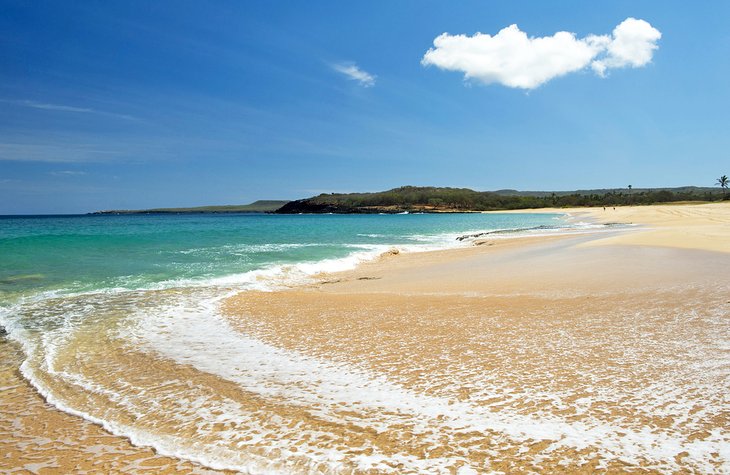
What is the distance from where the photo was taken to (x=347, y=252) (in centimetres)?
2556

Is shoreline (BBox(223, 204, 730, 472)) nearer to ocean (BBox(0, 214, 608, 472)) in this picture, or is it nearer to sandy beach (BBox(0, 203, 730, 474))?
sandy beach (BBox(0, 203, 730, 474))

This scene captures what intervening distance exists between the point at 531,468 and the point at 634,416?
1428 mm

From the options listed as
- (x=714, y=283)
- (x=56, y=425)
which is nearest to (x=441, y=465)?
(x=56, y=425)

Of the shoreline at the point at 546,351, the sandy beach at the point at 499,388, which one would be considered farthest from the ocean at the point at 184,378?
the shoreline at the point at 546,351

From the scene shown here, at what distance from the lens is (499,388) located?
4859 mm

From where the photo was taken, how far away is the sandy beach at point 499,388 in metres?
3.62

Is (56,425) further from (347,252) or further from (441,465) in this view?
(347,252)

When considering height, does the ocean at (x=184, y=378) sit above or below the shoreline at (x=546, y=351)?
below

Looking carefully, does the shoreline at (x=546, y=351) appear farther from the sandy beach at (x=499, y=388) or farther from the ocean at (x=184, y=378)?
the ocean at (x=184, y=378)

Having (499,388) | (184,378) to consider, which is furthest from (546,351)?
(184,378)

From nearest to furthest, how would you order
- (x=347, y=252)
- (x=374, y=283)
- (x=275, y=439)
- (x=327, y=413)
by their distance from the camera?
1. (x=275, y=439)
2. (x=327, y=413)
3. (x=374, y=283)
4. (x=347, y=252)

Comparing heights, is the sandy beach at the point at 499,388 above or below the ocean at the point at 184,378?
above

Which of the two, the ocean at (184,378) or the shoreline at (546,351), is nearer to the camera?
the shoreline at (546,351)

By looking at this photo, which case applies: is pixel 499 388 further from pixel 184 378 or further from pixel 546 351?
pixel 184 378
